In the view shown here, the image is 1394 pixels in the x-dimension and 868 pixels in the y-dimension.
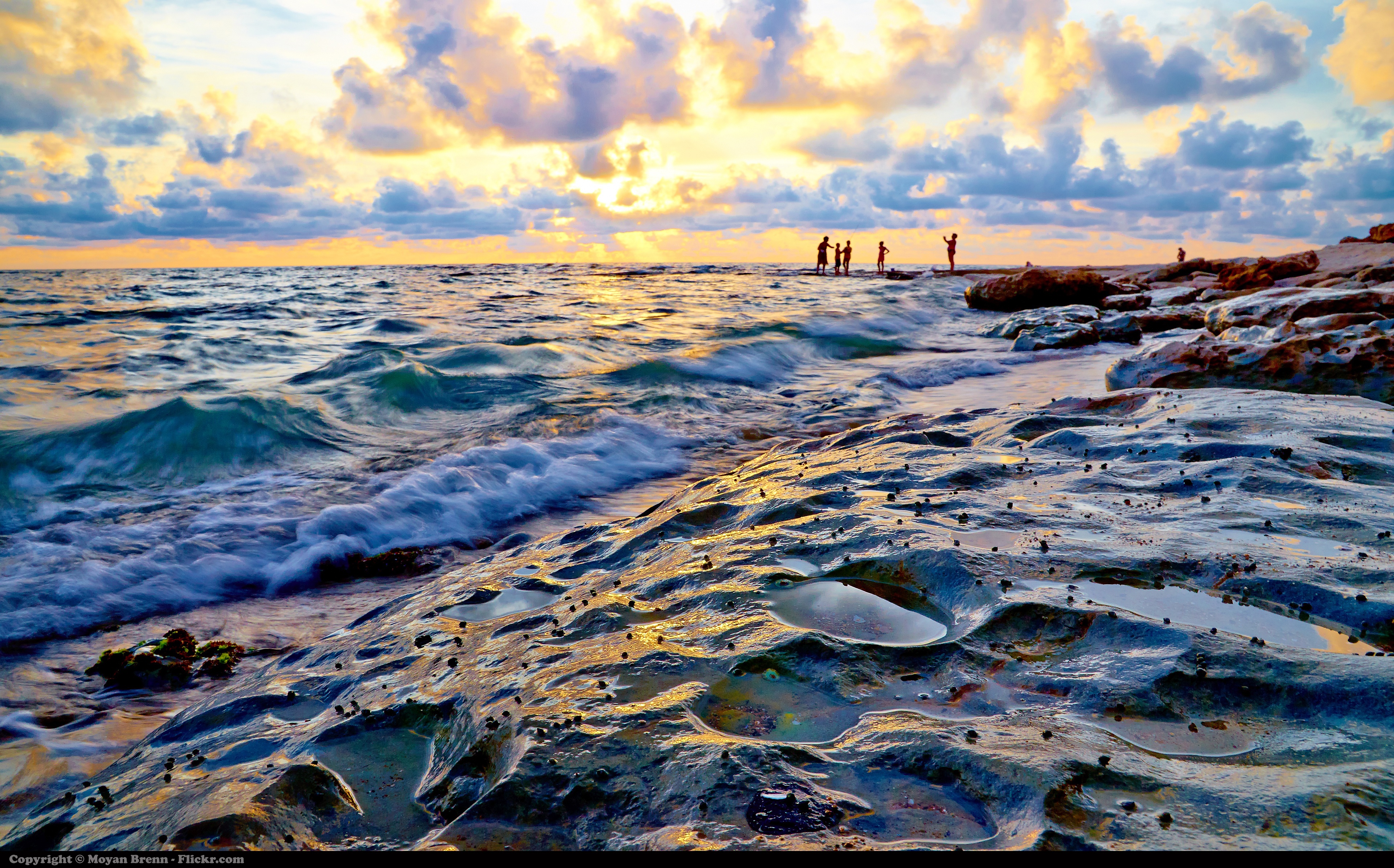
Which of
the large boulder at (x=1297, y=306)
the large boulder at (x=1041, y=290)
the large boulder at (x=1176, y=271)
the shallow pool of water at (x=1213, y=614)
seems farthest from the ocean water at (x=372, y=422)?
the large boulder at (x=1176, y=271)

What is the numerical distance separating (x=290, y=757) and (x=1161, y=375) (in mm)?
7922

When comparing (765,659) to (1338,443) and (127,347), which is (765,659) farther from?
(127,347)

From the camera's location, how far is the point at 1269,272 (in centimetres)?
2175

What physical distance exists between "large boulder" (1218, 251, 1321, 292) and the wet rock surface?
857 inches

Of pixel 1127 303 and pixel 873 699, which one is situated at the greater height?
pixel 1127 303

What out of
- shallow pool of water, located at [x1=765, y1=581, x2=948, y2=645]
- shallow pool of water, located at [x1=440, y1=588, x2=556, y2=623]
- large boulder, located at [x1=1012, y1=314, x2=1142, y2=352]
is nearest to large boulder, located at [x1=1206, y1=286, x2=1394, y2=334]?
large boulder, located at [x1=1012, y1=314, x2=1142, y2=352]

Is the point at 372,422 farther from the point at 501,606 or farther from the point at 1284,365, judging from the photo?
the point at 1284,365

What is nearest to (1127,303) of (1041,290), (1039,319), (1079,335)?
(1041,290)

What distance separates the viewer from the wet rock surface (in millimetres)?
1770

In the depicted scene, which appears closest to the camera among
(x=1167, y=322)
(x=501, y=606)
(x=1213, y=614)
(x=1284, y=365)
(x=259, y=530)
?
(x=1213, y=614)

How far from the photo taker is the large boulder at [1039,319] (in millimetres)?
14930

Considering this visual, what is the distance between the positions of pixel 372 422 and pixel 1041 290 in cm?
1977

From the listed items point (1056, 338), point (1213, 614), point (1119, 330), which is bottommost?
point (1213, 614)

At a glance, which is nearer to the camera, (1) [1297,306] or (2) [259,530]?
(2) [259,530]
